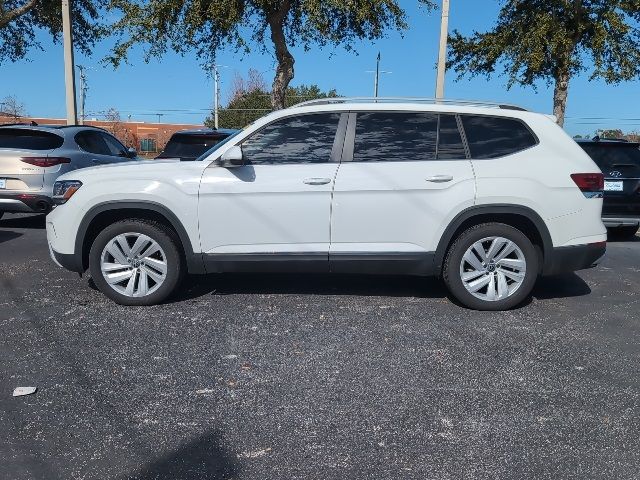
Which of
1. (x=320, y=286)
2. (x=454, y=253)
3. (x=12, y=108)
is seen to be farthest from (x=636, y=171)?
(x=12, y=108)

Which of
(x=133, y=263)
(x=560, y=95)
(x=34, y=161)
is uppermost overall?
(x=560, y=95)

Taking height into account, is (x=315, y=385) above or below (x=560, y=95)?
below

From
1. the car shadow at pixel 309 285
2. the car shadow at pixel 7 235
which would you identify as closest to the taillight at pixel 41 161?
the car shadow at pixel 7 235

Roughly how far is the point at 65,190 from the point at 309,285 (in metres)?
2.46

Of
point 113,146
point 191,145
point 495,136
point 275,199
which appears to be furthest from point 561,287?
point 113,146

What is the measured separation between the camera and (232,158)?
4.70 meters

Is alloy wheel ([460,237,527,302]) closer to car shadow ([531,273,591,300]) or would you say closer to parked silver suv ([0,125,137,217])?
car shadow ([531,273,591,300])

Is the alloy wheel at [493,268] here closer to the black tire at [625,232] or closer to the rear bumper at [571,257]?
the rear bumper at [571,257]

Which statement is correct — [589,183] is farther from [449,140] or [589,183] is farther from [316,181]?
[316,181]

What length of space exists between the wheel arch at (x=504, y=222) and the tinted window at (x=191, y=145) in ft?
18.2

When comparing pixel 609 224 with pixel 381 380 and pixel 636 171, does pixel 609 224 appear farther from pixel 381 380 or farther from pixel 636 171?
pixel 381 380

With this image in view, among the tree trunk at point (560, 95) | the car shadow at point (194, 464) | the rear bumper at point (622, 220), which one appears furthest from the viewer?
the tree trunk at point (560, 95)

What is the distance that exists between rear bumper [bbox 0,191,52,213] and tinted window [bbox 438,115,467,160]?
6.21 meters

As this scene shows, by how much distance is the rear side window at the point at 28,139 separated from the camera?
8703 millimetres
